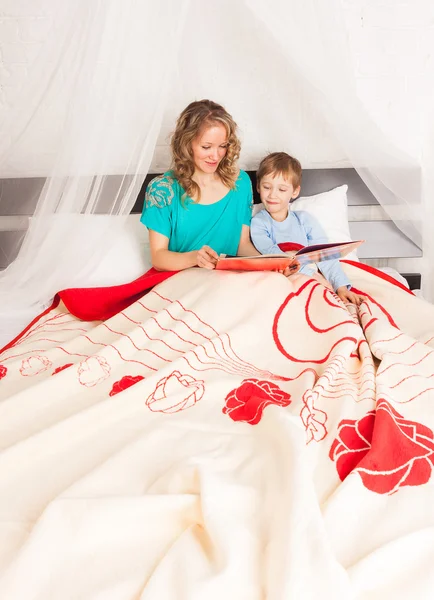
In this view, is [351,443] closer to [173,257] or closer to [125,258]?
[173,257]

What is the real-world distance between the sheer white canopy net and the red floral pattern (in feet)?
3.68

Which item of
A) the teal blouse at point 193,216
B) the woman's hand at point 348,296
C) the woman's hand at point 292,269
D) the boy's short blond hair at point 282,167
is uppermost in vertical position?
the boy's short blond hair at point 282,167

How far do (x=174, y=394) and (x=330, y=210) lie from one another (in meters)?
1.28

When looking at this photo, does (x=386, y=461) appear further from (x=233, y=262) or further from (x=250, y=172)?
(x=250, y=172)

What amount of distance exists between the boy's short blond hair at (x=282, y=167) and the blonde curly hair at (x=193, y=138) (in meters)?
0.10

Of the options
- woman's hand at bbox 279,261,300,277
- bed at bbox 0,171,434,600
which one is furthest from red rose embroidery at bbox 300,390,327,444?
woman's hand at bbox 279,261,300,277

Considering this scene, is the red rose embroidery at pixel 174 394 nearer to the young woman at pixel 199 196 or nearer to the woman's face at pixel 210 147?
the young woman at pixel 199 196

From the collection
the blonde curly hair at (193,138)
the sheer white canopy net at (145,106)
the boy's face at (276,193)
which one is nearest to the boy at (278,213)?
the boy's face at (276,193)

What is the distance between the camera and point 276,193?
2189 millimetres

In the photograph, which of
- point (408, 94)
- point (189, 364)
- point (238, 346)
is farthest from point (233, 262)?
point (408, 94)

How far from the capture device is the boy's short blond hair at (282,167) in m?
2.16

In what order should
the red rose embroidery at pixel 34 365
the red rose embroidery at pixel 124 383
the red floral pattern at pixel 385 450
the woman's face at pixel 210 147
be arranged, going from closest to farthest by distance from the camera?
1. the red floral pattern at pixel 385 450
2. the red rose embroidery at pixel 124 383
3. the red rose embroidery at pixel 34 365
4. the woman's face at pixel 210 147

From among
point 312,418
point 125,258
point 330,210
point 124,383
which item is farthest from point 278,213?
point 312,418

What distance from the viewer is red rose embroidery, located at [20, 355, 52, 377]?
61.9 inches
